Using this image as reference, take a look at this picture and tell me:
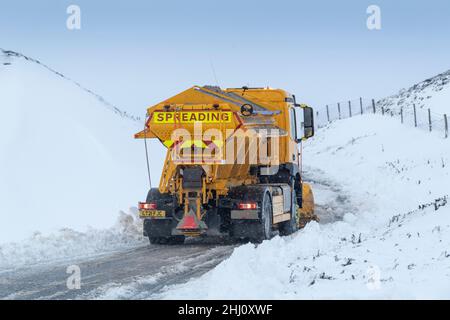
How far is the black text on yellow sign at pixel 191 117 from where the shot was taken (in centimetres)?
1524

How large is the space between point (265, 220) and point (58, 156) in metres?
9.20

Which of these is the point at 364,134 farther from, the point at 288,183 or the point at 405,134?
the point at 288,183

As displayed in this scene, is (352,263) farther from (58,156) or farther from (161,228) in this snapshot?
(58,156)

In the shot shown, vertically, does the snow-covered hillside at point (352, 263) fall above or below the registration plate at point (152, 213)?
below

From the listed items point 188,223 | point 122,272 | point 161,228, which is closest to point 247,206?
point 188,223

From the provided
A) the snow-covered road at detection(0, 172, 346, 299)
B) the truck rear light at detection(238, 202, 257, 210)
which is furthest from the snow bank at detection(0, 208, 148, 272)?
the truck rear light at detection(238, 202, 257, 210)

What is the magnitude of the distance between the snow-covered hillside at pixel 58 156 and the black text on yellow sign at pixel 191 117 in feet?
11.5

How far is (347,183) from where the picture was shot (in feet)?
109

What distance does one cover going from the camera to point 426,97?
52250 mm

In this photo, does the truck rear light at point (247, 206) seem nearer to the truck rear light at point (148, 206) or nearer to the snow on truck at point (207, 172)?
the snow on truck at point (207, 172)

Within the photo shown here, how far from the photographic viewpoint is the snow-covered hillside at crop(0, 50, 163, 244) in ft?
60.2

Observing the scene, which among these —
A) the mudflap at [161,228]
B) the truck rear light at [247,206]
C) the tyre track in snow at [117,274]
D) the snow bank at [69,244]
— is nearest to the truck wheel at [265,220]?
the truck rear light at [247,206]
